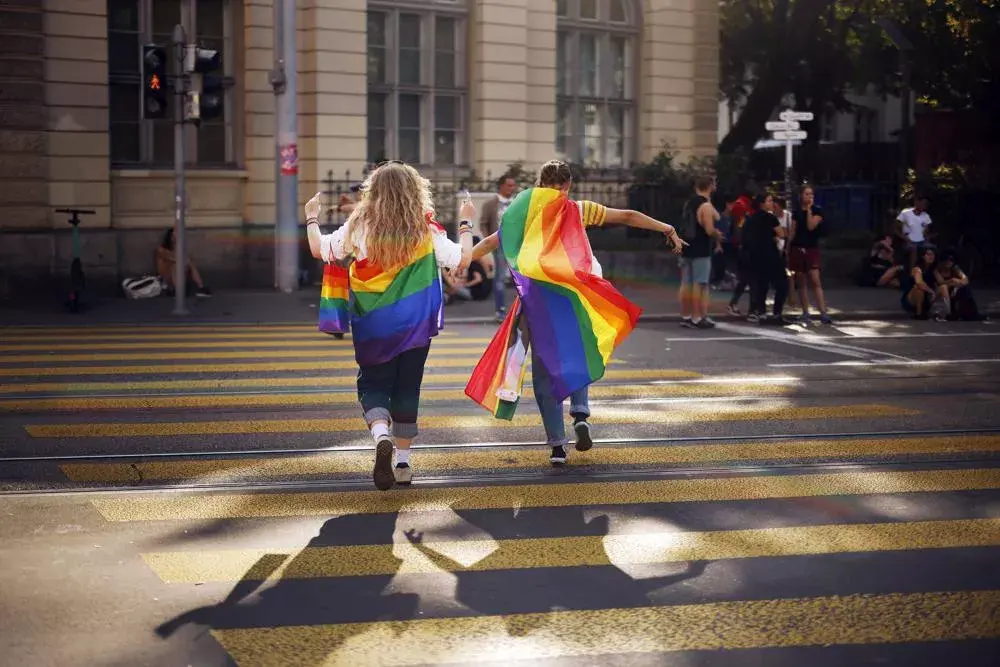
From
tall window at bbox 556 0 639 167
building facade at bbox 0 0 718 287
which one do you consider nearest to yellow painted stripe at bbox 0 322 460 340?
building facade at bbox 0 0 718 287

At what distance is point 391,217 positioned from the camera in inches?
309

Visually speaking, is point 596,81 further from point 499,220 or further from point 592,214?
point 592,214

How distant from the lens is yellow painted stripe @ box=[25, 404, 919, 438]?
972 centimetres

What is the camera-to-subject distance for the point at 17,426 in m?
9.93

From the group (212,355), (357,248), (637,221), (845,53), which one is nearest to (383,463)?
(357,248)

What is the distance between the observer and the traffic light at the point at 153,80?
18078mm

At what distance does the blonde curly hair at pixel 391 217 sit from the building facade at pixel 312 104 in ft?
46.1

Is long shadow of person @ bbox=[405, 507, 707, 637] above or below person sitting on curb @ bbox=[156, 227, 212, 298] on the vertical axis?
below

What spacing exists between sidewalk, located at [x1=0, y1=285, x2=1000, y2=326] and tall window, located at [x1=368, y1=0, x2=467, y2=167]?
3.94 metres

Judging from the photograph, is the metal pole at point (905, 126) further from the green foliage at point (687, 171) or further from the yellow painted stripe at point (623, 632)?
the yellow painted stripe at point (623, 632)

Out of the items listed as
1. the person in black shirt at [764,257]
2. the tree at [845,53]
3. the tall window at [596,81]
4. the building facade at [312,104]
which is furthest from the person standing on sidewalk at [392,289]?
the tree at [845,53]

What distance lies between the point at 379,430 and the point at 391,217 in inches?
43.1

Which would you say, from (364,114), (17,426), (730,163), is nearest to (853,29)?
(730,163)

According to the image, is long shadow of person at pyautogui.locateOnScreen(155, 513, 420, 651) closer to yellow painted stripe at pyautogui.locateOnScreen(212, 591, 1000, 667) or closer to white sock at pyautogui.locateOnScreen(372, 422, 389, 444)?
yellow painted stripe at pyautogui.locateOnScreen(212, 591, 1000, 667)
